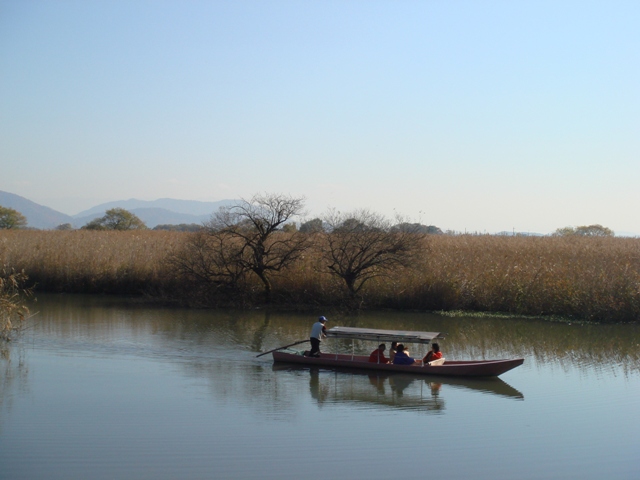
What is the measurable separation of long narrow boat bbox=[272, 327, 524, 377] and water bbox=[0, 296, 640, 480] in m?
0.28

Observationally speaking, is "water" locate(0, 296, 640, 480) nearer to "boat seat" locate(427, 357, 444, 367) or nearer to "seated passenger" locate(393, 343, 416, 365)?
"boat seat" locate(427, 357, 444, 367)

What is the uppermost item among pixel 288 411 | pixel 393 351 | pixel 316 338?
pixel 316 338

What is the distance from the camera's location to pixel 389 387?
55.3ft

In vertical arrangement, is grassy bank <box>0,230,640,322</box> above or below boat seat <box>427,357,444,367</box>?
above

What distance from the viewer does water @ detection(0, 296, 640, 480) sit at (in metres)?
10.9

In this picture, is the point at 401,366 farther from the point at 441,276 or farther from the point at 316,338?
the point at 441,276

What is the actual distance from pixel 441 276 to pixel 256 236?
869 centimetres

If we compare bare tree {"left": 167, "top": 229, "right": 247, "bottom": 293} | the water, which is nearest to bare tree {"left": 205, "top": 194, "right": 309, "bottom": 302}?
bare tree {"left": 167, "top": 229, "right": 247, "bottom": 293}

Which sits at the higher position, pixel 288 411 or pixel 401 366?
pixel 401 366

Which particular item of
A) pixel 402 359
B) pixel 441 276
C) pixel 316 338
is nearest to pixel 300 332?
pixel 316 338

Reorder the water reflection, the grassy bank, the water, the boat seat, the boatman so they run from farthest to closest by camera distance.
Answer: the grassy bank < the water reflection < the boatman < the boat seat < the water

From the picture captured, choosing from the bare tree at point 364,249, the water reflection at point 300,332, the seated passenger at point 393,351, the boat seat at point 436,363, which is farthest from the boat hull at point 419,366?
the bare tree at point 364,249

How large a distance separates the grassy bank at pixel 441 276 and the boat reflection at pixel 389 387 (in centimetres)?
1188

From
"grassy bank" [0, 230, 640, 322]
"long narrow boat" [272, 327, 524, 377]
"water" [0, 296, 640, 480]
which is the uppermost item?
"grassy bank" [0, 230, 640, 322]
